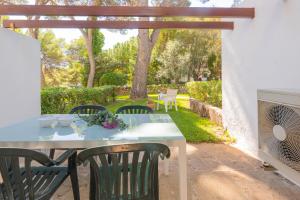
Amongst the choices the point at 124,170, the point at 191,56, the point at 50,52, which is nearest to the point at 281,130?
the point at 124,170

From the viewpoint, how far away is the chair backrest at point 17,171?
5.72 ft

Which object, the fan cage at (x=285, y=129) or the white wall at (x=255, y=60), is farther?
the white wall at (x=255, y=60)

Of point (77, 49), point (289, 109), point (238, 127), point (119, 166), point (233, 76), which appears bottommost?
point (238, 127)

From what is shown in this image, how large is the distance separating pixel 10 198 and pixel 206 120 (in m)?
7.05

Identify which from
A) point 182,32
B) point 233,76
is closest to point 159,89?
point 182,32

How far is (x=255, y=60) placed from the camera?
448 cm

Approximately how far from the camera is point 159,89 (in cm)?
1984

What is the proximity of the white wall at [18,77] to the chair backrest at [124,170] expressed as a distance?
3257mm

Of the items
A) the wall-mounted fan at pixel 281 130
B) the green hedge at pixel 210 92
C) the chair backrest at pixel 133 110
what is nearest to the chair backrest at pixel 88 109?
the chair backrest at pixel 133 110

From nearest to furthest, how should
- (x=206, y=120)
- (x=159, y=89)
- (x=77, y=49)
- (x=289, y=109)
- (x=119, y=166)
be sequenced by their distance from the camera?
(x=119, y=166), (x=289, y=109), (x=206, y=120), (x=159, y=89), (x=77, y=49)

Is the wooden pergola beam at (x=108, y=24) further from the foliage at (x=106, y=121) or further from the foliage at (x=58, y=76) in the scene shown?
the foliage at (x=58, y=76)

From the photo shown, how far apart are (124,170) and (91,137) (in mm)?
652

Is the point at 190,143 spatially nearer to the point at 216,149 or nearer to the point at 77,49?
the point at 216,149

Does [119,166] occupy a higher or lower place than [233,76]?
lower
